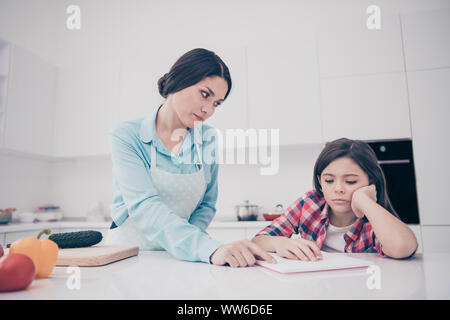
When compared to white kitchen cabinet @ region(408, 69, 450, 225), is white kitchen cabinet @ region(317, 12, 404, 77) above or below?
above

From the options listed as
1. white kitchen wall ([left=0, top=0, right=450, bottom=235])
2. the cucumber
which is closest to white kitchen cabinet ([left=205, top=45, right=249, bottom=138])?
white kitchen wall ([left=0, top=0, right=450, bottom=235])

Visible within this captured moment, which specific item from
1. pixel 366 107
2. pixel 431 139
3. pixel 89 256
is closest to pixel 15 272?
pixel 89 256

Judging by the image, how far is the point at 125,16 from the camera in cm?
309

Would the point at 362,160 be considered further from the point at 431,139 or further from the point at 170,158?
the point at 431,139

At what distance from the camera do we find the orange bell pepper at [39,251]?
22.4 inches

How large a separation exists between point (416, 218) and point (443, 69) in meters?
1.00

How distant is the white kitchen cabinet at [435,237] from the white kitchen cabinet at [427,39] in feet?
3.48

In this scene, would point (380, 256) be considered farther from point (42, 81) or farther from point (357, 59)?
point (42, 81)

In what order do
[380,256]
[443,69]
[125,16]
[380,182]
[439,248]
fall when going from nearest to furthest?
[380,256], [380,182], [439,248], [443,69], [125,16]

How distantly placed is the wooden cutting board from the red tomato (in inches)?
7.8

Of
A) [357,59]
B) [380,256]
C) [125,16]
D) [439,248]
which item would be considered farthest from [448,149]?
[125,16]

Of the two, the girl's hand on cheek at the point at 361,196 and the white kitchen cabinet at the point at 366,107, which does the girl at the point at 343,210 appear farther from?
the white kitchen cabinet at the point at 366,107

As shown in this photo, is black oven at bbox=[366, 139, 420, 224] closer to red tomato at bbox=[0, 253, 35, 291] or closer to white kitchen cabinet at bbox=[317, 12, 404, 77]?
white kitchen cabinet at bbox=[317, 12, 404, 77]

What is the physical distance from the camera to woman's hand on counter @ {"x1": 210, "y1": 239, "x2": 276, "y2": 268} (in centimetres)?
69
